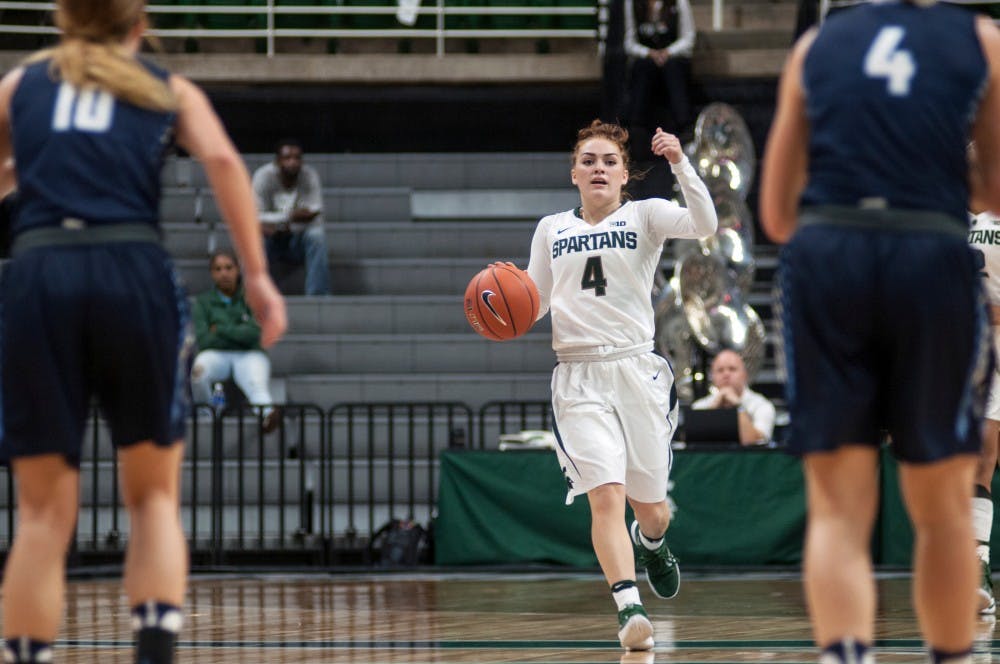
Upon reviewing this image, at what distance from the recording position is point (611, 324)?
6641 millimetres

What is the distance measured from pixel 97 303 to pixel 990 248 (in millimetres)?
4900

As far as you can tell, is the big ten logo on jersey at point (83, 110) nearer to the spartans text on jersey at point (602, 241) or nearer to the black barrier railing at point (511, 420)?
the spartans text on jersey at point (602, 241)

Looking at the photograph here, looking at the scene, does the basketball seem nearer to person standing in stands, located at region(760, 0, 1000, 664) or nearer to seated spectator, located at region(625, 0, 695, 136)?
person standing in stands, located at region(760, 0, 1000, 664)

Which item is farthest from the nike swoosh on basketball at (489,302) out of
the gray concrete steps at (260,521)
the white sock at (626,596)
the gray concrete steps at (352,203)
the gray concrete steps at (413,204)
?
the gray concrete steps at (352,203)

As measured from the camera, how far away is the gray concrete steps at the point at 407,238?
15.2 m

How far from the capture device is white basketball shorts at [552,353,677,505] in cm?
647

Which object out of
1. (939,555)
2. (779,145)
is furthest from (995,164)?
(939,555)

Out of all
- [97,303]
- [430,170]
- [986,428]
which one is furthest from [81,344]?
[430,170]

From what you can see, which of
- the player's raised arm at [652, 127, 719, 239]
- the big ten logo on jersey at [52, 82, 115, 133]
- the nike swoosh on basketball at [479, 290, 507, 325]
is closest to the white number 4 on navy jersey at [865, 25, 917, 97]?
the big ten logo on jersey at [52, 82, 115, 133]

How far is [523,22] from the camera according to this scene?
17.6 m

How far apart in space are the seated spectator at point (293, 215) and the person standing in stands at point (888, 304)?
431 inches

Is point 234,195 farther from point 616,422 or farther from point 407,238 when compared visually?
point 407,238

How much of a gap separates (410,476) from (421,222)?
4.70 meters

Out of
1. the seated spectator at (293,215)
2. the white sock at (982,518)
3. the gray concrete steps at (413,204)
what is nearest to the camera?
the white sock at (982,518)
